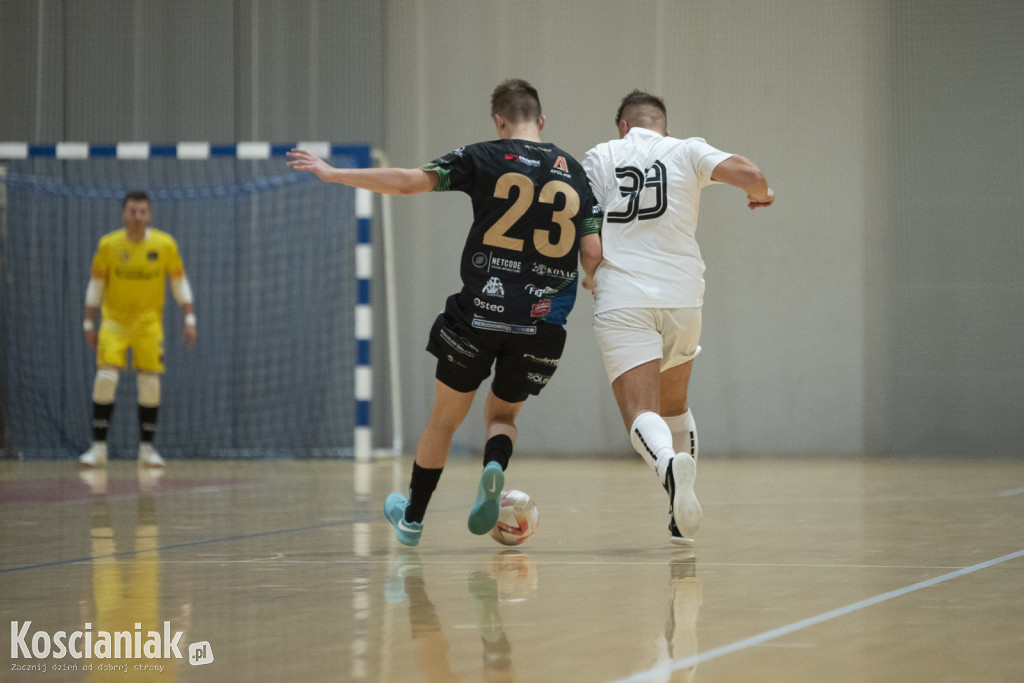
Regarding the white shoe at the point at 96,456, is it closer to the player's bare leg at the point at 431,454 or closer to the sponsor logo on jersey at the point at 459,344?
the player's bare leg at the point at 431,454

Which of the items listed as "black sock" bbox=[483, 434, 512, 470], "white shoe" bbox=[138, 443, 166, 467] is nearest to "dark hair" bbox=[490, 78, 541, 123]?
"black sock" bbox=[483, 434, 512, 470]

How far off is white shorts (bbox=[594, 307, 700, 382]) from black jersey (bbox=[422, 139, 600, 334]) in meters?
0.23

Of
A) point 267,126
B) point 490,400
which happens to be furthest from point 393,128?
point 490,400

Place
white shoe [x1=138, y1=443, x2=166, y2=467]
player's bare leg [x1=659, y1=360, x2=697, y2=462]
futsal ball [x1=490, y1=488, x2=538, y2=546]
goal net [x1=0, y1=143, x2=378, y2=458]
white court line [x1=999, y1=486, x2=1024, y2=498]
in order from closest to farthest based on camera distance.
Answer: futsal ball [x1=490, y1=488, x2=538, y2=546] → player's bare leg [x1=659, y1=360, x2=697, y2=462] → white court line [x1=999, y1=486, x2=1024, y2=498] → white shoe [x1=138, y1=443, x2=166, y2=467] → goal net [x1=0, y1=143, x2=378, y2=458]

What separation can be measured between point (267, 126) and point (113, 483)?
14.1 ft

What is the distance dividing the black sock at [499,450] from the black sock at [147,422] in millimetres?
5419

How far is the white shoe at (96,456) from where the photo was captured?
872cm

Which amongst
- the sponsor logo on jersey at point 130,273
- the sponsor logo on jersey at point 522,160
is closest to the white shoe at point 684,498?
the sponsor logo on jersey at point 522,160

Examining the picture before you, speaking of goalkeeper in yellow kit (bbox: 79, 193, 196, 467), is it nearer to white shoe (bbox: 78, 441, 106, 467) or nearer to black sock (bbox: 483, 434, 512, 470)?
white shoe (bbox: 78, 441, 106, 467)

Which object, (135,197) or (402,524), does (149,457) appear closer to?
(135,197)

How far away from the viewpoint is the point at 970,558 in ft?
12.3

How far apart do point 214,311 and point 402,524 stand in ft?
21.8

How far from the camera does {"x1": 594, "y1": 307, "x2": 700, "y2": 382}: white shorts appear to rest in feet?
13.5

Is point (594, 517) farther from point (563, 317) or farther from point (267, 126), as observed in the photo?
point (267, 126)
